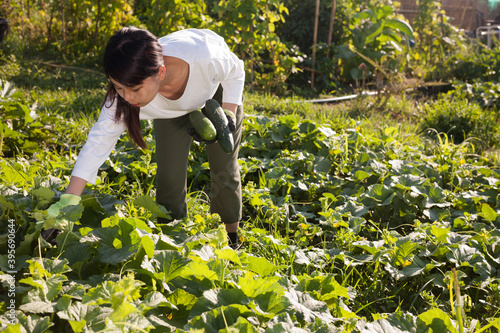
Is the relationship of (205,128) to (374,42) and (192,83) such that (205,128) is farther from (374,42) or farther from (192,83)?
(374,42)

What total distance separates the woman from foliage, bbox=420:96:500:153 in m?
2.85

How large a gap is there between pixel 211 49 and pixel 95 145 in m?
0.71

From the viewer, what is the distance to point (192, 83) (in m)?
2.32

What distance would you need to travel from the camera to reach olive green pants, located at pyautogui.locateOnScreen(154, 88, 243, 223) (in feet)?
8.14

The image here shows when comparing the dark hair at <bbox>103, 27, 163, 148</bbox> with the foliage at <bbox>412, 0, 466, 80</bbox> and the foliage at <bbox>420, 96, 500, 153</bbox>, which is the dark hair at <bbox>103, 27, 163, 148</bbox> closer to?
the foliage at <bbox>420, 96, 500, 153</bbox>

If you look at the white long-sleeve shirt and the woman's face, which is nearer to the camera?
the woman's face

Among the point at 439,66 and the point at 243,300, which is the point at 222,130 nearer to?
the point at 243,300

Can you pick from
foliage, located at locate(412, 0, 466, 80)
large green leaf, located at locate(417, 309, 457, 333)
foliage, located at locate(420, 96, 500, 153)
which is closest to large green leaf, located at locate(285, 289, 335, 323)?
large green leaf, located at locate(417, 309, 457, 333)

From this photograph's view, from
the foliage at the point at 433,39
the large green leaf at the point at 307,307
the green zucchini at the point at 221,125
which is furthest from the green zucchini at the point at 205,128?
the foliage at the point at 433,39

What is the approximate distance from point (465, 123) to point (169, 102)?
347cm

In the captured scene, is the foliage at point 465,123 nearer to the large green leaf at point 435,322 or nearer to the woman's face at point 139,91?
the large green leaf at point 435,322

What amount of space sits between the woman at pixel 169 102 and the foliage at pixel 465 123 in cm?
285

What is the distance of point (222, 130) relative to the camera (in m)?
2.14

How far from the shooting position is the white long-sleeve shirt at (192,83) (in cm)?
211
